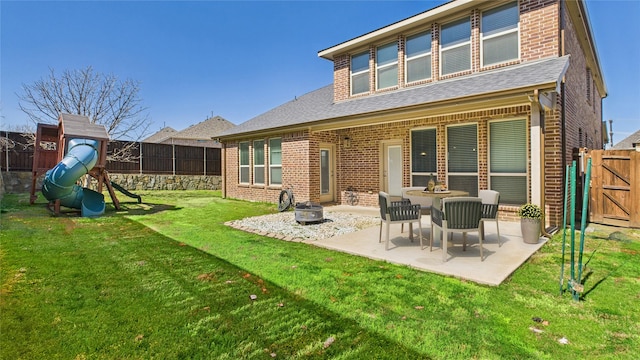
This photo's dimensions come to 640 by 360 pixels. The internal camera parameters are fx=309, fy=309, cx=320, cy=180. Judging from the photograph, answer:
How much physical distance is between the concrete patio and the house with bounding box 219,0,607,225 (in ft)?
4.06

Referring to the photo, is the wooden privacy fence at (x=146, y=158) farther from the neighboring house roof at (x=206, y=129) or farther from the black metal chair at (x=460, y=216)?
the black metal chair at (x=460, y=216)

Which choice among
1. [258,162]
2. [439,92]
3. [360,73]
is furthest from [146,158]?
[439,92]

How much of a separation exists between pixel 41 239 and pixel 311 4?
38.6 feet

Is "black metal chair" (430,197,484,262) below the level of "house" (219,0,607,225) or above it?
below

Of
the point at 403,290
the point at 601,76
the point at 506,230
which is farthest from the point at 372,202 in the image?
the point at 601,76

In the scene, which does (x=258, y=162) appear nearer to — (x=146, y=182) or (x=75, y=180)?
(x=75, y=180)

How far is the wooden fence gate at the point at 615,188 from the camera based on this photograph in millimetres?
7164

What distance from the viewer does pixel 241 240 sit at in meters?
6.23

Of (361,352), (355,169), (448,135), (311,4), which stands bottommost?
(361,352)

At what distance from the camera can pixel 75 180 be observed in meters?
8.75

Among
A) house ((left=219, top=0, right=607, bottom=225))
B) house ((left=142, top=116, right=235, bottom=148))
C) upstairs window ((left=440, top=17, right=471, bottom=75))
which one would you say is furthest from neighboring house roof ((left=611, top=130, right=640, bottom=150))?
house ((left=142, top=116, right=235, bottom=148))

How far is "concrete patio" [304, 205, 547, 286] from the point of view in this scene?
4211 millimetres

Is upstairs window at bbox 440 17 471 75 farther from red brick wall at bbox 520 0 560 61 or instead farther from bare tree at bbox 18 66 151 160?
bare tree at bbox 18 66 151 160

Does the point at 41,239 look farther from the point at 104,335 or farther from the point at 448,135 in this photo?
the point at 448,135
